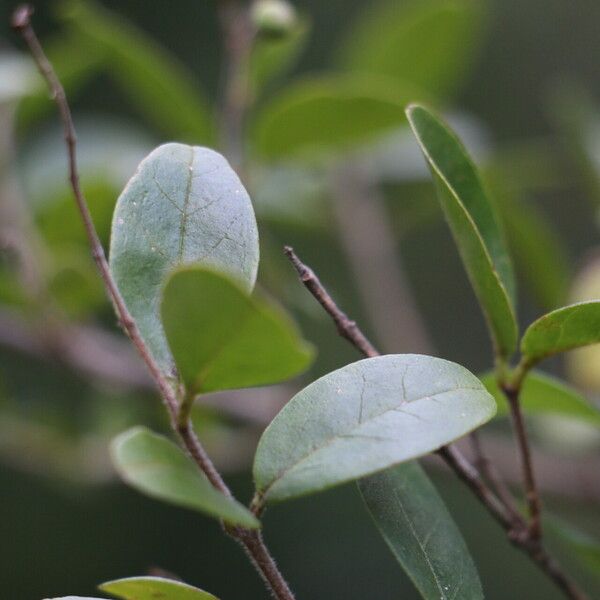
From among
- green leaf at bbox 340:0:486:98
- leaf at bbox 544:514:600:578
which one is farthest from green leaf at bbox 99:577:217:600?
green leaf at bbox 340:0:486:98

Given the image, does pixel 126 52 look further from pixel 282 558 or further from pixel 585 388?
pixel 282 558

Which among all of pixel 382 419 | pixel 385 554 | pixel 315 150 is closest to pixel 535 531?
pixel 382 419

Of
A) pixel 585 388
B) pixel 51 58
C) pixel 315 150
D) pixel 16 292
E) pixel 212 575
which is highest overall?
pixel 51 58

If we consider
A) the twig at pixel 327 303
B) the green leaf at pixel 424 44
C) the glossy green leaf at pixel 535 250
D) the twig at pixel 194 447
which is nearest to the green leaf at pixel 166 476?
the twig at pixel 194 447

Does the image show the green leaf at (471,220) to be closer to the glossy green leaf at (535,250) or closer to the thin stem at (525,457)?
the thin stem at (525,457)

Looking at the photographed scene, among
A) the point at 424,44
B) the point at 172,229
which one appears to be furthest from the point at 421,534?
the point at 424,44

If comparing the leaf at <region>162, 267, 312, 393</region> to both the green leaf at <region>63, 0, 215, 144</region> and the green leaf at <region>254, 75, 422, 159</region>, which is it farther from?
the green leaf at <region>63, 0, 215, 144</region>
